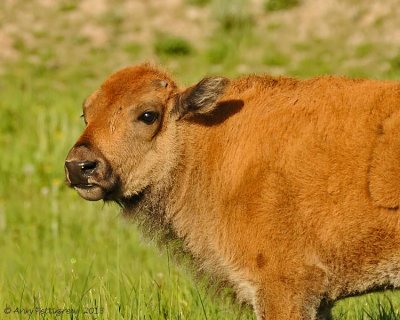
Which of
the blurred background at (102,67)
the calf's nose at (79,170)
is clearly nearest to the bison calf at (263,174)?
the calf's nose at (79,170)

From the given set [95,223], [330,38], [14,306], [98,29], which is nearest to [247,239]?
[14,306]

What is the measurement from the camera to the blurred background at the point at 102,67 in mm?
10094

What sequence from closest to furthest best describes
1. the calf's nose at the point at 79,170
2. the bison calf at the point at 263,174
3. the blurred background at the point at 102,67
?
the bison calf at the point at 263,174 < the calf's nose at the point at 79,170 < the blurred background at the point at 102,67

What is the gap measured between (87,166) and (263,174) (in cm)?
120

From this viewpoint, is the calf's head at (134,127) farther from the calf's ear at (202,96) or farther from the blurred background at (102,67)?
the blurred background at (102,67)

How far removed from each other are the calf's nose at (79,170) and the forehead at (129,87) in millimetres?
536

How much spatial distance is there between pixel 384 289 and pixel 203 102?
1.84 metres

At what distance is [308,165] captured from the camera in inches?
256

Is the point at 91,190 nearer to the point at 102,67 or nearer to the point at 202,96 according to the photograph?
the point at 202,96

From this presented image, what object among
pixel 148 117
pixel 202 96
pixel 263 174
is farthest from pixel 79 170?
pixel 263 174

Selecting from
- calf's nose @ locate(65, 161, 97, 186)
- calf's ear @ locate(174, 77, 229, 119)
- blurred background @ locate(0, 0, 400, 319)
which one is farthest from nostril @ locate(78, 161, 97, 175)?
blurred background @ locate(0, 0, 400, 319)

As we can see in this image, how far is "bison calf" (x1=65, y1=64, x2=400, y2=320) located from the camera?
638 cm

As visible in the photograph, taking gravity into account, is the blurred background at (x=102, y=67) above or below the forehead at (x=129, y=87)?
below

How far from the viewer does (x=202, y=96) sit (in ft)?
23.3
